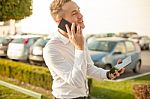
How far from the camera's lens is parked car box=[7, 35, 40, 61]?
659 inches

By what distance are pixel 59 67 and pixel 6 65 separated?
10421mm

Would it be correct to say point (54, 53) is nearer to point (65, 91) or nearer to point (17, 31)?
point (65, 91)

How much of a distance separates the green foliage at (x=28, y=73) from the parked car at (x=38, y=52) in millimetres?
2399

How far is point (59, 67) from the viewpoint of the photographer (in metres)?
2.64

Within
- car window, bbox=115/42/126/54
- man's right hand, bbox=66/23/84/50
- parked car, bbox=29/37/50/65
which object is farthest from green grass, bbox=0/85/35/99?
man's right hand, bbox=66/23/84/50

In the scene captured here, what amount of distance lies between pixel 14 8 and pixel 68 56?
11.8m

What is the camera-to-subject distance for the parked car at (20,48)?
55.0ft

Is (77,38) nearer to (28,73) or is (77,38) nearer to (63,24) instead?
(63,24)

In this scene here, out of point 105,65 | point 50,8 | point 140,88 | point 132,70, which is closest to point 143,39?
point 132,70

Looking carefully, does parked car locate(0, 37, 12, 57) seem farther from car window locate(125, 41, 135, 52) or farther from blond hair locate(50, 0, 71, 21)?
blond hair locate(50, 0, 71, 21)

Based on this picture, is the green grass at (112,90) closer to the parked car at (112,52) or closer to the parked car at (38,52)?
the parked car at (112,52)

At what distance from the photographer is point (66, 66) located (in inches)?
104

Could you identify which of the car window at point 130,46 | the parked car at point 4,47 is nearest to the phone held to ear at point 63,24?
the car window at point 130,46

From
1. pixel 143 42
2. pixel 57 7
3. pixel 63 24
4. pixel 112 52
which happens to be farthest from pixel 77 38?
pixel 143 42
